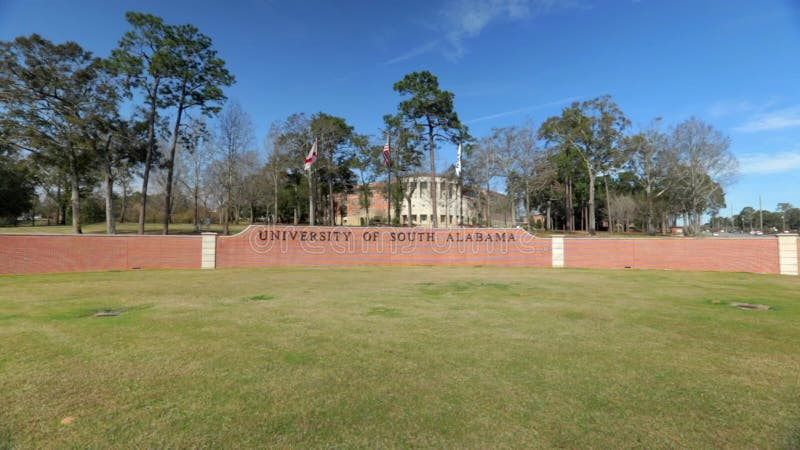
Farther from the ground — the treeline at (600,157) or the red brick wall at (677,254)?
the treeline at (600,157)

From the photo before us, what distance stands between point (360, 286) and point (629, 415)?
10.1m

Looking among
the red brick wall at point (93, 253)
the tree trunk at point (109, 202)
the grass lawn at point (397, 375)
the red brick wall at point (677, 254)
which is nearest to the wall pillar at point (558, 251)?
the red brick wall at point (677, 254)

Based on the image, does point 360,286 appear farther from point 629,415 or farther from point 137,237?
point 137,237

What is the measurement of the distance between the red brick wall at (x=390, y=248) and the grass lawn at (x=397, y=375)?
11590 millimetres

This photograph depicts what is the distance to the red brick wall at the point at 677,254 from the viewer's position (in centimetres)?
1911

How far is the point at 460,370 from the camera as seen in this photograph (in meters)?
4.91

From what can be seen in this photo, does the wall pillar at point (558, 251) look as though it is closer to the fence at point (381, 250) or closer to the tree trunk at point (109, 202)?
the fence at point (381, 250)

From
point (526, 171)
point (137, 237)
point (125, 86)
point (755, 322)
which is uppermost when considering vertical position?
point (125, 86)

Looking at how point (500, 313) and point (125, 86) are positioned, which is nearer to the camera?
point (500, 313)

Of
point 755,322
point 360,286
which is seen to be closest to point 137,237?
point 360,286

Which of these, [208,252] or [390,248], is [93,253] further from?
[390,248]

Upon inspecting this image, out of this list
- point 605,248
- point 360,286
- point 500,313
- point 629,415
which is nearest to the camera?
point 629,415

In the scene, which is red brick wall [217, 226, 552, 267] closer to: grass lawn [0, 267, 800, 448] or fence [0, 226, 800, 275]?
fence [0, 226, 800, 275]

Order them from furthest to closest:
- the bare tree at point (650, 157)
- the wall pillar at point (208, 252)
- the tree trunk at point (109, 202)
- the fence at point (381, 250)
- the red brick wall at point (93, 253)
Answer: the bare tree at point (650, 157) → the tree trunk at point (109, 202) → the wall pillar at point (208, 252) → the fence at point (381, 250) → the red brick wall at point (93, 253)
